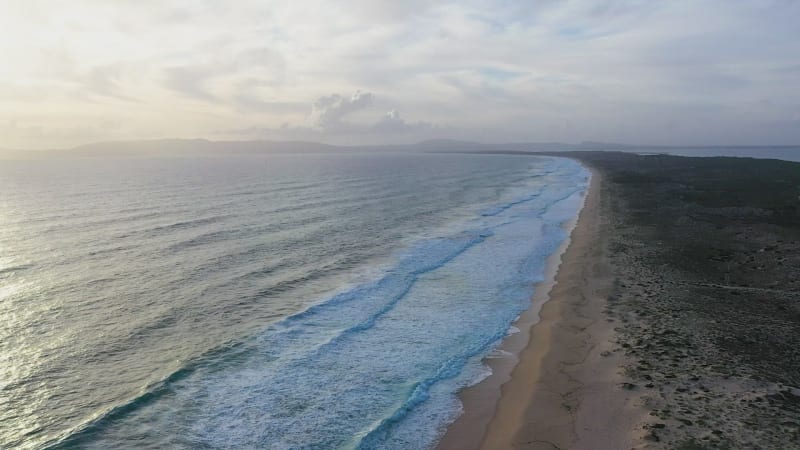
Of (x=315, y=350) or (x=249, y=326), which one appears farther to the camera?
(x=249, y=326)

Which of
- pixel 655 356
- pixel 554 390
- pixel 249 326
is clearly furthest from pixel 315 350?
pixel 655 356

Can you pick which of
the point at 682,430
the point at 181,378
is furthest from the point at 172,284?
the point at 682,430

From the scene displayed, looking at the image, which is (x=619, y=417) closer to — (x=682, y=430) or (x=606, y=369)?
(x=682, y=430)

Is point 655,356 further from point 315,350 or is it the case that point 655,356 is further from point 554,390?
point 315,350

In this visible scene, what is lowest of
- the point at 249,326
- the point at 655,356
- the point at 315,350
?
the point at 315,350

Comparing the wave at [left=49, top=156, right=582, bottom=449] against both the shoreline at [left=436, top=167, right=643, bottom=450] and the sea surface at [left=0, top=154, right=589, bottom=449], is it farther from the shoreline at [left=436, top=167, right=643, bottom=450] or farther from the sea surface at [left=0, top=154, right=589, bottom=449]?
the shoreline at [left=436, top=167, right=643, bottom=450]
